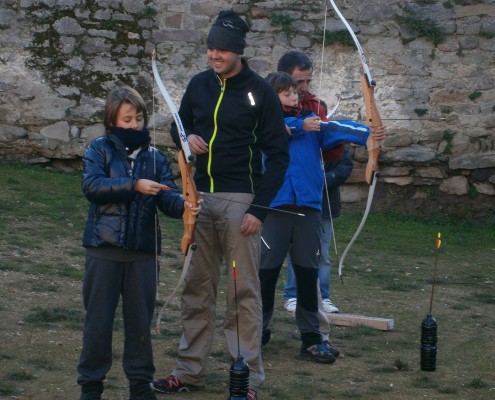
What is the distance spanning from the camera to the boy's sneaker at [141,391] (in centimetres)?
430

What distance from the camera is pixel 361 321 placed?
250 inches

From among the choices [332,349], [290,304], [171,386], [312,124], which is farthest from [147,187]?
[290,304]

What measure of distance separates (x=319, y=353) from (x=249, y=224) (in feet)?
3.80

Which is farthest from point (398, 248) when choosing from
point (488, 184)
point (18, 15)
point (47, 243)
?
point (18, 15)

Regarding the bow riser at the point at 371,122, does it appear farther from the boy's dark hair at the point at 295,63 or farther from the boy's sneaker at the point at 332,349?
the boy's sneaker at the point at 332,349

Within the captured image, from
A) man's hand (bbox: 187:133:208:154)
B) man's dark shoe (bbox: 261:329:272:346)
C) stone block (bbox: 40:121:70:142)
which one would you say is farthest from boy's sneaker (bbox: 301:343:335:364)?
stone block (bbox: 40:121:70:142)

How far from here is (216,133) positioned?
182 inches

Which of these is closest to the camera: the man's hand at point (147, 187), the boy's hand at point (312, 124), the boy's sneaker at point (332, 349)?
the man's hand at point (147, 187)

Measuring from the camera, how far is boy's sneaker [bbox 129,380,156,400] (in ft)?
14.1

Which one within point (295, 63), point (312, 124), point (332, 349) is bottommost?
point (332, 349)

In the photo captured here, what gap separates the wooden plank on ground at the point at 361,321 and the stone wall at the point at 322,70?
4793mm

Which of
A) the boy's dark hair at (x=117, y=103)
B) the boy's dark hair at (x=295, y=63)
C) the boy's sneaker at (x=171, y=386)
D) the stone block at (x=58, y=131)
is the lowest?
Answer: the boy's sneaker at (x=171, y=386)

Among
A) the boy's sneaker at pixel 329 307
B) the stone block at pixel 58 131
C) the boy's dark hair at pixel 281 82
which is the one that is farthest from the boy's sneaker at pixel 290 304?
the stone block at pixel 58 131

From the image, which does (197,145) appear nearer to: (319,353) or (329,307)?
(319,353)
